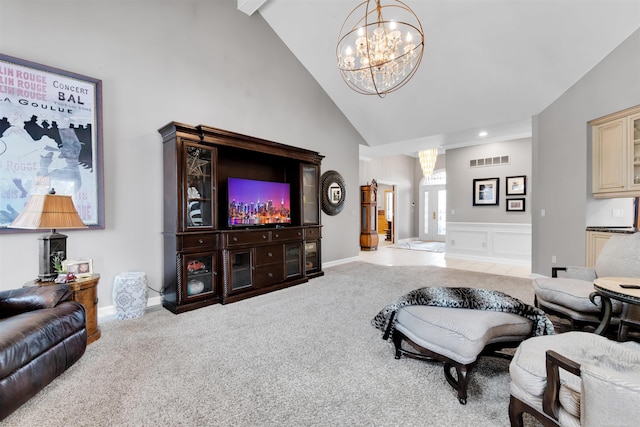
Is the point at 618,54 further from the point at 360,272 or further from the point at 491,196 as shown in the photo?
the point at 360,272

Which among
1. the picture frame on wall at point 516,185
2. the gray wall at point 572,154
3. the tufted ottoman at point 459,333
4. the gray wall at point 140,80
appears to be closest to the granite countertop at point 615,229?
the gray wall at point 572,154

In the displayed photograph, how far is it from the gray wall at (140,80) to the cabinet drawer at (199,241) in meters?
0.50

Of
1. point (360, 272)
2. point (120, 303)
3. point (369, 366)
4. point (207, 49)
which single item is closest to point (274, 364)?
point (369, 366)

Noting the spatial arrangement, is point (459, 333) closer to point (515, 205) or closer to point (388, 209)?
point (515, 205)

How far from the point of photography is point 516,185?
6.12 meters

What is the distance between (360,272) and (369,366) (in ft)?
10.2

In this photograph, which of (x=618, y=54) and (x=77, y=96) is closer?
(x=77, y=96)

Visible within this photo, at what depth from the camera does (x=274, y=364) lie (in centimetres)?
206

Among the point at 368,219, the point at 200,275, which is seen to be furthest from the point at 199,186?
the point at 368,219

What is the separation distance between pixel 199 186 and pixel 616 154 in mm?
5461

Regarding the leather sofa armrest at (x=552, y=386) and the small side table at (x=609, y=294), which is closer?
the leather sofa armrest at (x=552, y=386)

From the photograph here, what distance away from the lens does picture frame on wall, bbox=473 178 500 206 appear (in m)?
6.34

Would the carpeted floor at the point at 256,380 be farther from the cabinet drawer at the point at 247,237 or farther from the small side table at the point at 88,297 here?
the cabinet drawer at the point at 247,237

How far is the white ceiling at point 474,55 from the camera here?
3385 millimetres
